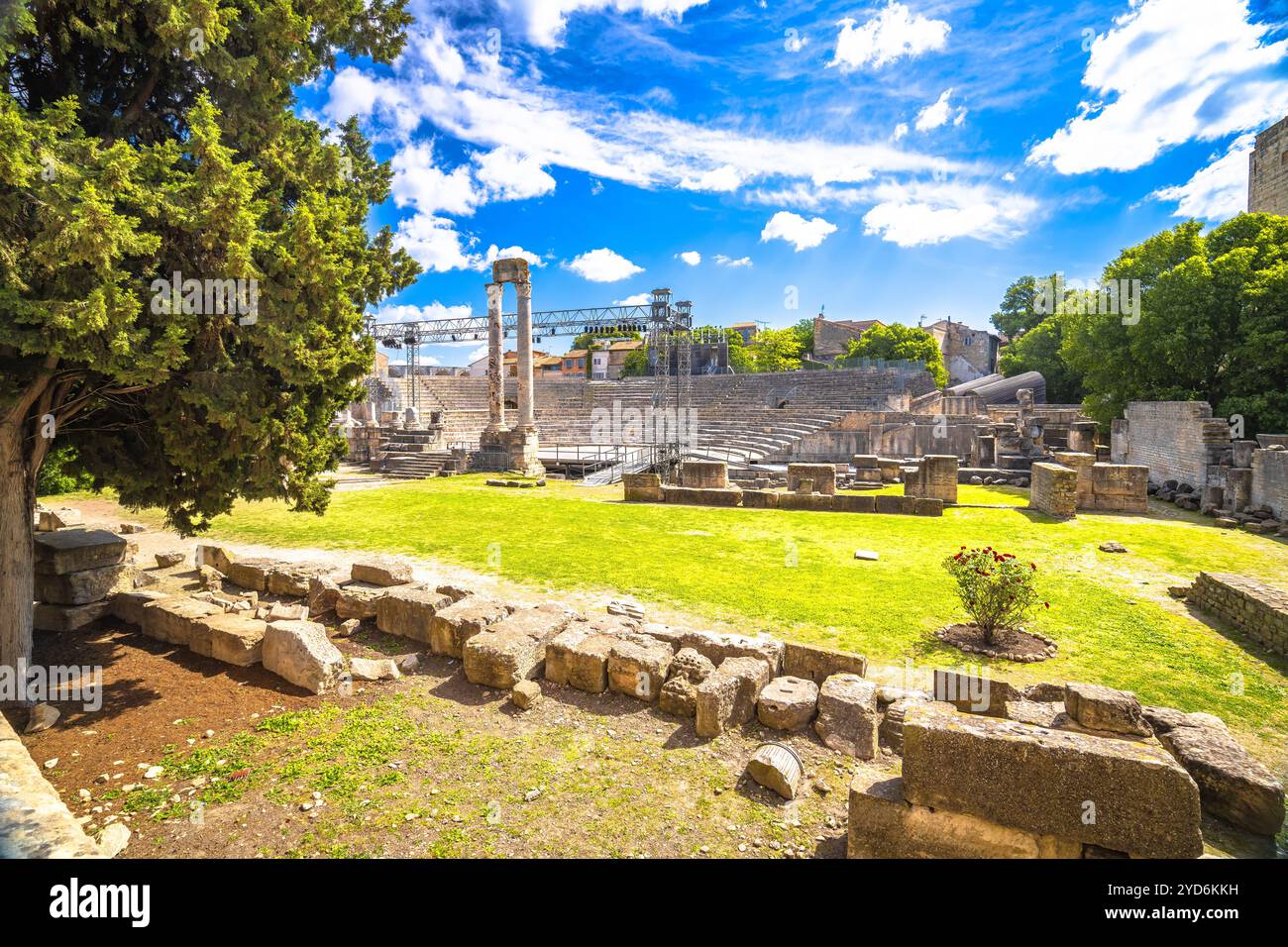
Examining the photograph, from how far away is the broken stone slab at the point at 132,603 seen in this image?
717 centimetres

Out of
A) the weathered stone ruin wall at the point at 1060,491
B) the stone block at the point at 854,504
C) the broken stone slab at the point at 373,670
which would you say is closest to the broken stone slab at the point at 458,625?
the broken stone slab at the point at 373,670

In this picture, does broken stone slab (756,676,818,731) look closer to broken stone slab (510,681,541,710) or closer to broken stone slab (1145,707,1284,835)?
broken stone slab (510,681,541,710)

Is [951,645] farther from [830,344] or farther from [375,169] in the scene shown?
[830,344]

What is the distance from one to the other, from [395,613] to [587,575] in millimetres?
3242

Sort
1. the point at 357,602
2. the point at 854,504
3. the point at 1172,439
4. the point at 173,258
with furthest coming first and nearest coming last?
the point at 1172,439 < the point at 854,504 < the point at 357,602 < the point at 173,258

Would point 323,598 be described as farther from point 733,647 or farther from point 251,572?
point 733,647

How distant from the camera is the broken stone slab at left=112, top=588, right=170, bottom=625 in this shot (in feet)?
23.5

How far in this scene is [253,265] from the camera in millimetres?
4836

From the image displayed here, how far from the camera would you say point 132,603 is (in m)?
7.25

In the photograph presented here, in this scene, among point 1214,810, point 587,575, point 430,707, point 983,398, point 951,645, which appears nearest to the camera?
point 1214,810

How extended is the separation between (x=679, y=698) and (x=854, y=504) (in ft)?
39.0

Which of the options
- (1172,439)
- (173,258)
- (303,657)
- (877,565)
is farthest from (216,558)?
(1172,439)

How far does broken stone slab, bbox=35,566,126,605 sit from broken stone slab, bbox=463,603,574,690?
5.13 meters
